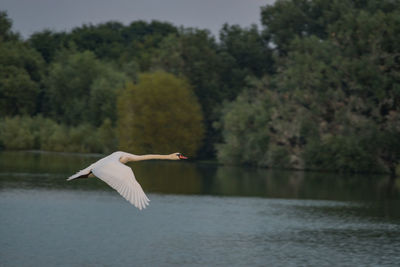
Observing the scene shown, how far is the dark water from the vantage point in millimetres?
24672

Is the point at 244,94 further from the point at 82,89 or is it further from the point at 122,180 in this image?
the point at 122,180

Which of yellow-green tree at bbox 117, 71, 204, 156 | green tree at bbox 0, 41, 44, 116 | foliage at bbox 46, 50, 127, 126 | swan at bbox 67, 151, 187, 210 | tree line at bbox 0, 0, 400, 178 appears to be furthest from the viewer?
green tree at bbox 0, 41, 44, 116

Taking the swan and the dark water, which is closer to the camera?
the swan

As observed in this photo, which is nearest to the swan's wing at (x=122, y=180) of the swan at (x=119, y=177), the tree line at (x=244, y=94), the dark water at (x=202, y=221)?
the swan at (x=119, y=177)

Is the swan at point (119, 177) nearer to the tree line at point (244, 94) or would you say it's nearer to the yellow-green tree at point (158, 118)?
the tree line at point (244, 94)

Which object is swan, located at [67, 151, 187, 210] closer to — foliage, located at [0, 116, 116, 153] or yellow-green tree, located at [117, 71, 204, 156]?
yellow-green tree, located at [117, 71, 204, 156]

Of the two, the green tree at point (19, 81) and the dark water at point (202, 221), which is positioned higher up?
the green tree at point (19, 81)

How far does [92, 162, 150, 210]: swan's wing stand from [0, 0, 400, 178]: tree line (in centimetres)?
4348

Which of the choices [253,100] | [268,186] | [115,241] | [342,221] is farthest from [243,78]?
[115,241]

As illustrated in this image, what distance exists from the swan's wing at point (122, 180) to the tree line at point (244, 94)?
4348 centimetres

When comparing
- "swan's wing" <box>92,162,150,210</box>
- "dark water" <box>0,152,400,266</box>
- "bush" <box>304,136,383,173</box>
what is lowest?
"dark water" <box>0,152,400,266</box>

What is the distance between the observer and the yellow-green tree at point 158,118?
214 feet

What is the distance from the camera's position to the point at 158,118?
65375mm

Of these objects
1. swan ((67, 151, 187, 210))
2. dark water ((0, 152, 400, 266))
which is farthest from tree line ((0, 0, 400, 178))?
swan ((67, 151, 187, 210))
